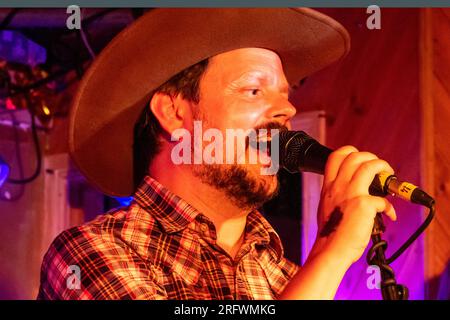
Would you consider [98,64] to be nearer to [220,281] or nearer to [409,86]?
[220,281]

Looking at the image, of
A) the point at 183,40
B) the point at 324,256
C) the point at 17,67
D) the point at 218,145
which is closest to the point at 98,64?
the point at 183,40

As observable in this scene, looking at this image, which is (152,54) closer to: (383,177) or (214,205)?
(214,205)

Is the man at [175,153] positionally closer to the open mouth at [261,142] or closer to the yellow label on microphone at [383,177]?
the open mouth at [261,142]

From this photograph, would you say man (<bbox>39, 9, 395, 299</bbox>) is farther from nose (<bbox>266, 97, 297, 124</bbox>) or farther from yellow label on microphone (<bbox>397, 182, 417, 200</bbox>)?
yellow label on microphone (<bbox>397, 182, 417, 200</bbox>)

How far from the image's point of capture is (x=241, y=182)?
1173mm

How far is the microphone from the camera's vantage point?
2.65 feet

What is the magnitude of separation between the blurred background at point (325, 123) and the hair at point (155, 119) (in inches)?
18.4

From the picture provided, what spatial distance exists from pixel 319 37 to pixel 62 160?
5.15 feet

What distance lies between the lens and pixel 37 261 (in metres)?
2.49

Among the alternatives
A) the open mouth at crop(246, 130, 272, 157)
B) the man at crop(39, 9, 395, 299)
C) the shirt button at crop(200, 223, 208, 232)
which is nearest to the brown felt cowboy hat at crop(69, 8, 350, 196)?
the man at crop(39, 9, 395, 299)

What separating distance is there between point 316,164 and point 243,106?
285 mm

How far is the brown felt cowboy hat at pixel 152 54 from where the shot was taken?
1.19 metres
